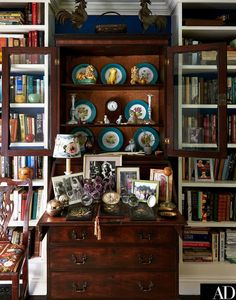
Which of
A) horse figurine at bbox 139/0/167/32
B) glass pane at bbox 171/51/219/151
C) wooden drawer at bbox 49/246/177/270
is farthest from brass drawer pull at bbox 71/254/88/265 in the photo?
horse figurine at bbox 139/0/167/32

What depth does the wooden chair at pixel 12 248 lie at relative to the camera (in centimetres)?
196

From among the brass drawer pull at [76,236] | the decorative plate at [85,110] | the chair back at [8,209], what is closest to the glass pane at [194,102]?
the decorative plate at [85,110]

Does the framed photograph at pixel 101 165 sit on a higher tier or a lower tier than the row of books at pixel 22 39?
lower

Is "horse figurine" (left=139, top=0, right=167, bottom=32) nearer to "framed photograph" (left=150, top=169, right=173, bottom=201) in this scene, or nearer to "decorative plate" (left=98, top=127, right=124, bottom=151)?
"decorative plate" (left=98, top=127, right=124, bottom=151)

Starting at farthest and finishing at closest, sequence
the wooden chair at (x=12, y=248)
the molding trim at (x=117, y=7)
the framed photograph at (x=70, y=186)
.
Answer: the molding trim at (x=117, y=7)
the framed photograph at (x=70, y=186)
the wooden chair at (x=12, y=248)

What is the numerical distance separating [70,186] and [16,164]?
1.92 feet

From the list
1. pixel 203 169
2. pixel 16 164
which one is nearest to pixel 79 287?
pixel 16 164

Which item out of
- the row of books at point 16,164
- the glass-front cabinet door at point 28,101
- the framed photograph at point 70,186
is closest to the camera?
the framed photograph at point 70,186

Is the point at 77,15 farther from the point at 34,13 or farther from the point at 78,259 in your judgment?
the point at 78,259

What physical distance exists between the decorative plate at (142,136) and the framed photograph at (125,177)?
0.39 m

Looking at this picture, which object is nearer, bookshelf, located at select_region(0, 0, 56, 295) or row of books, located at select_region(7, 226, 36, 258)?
bookshelf, located at select_region(0, 0, 56, 295)

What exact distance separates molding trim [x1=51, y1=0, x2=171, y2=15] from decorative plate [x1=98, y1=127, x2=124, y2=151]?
1.01 metres

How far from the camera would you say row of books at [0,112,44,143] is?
2455 millimetres

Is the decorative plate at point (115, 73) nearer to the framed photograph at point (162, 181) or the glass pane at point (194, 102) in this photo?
the glass pane at point (194, 102)
